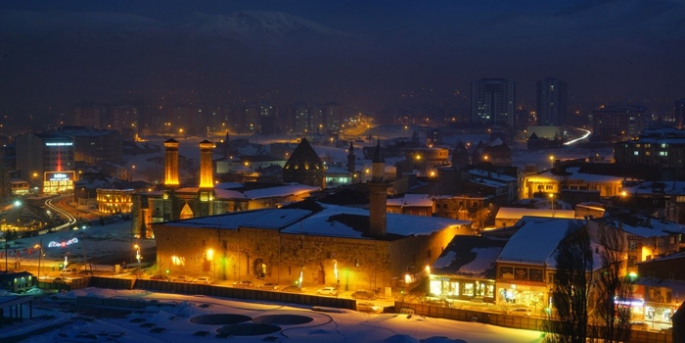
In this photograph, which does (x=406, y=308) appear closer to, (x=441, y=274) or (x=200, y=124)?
(x=441, y=274)

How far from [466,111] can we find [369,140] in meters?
56.4

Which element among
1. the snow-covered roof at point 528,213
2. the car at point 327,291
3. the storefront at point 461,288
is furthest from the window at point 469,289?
the snow-covered roof at point 528,213

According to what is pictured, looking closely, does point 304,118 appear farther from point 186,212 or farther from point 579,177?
point 186,212

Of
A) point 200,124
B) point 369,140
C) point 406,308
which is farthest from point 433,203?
point 200,124

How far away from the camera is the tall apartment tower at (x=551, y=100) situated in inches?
5753

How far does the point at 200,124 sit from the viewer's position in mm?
152125

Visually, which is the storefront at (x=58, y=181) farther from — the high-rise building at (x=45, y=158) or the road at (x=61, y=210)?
the road at (x=61, y=210)

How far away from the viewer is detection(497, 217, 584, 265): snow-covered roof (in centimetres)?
2548

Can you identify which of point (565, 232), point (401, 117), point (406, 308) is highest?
point (401, 117)

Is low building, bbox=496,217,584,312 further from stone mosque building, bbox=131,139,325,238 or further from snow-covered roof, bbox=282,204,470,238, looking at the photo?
stone mosque building, bbox=131,139,325,238

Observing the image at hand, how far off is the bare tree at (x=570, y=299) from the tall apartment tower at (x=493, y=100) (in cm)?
12977

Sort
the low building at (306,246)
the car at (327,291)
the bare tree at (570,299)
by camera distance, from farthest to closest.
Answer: the low building at (306,246) → the car at (327,291) → the bare tree at (570,299)

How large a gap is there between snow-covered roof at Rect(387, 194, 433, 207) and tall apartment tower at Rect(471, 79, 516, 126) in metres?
106

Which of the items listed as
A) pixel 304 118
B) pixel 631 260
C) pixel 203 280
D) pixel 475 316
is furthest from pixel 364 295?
pixel 304 118
